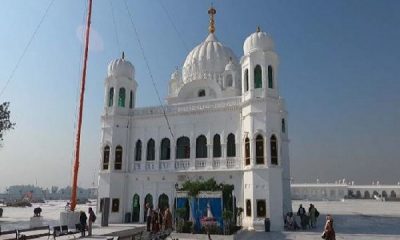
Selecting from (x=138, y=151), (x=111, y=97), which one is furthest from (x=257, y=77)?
(x=111, y=97)

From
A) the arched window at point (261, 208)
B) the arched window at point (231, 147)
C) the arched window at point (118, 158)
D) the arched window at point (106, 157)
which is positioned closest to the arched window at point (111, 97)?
the arched window at point (106, 157)

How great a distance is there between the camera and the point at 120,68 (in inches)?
1133

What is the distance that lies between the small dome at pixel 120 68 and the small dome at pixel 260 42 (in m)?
10.2

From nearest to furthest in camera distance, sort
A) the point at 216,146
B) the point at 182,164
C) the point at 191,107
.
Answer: the point at 216,146, the point at 182,164, the point at 191,107

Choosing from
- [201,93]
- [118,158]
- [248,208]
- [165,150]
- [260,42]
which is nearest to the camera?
[248,208]

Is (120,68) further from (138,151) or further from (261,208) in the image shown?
(261,208)

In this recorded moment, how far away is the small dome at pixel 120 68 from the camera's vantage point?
28.7 metres

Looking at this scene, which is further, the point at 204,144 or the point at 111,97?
the point at 111,97

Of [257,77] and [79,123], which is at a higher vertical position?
[257,77]

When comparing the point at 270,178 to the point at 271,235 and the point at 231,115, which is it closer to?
the point at 271,235

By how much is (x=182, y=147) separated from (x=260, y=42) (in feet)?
30.8

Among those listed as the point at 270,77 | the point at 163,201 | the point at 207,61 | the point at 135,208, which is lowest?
the point at 135,208

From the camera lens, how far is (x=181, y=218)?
18484mm

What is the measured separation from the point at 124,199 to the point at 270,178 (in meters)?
11.4
